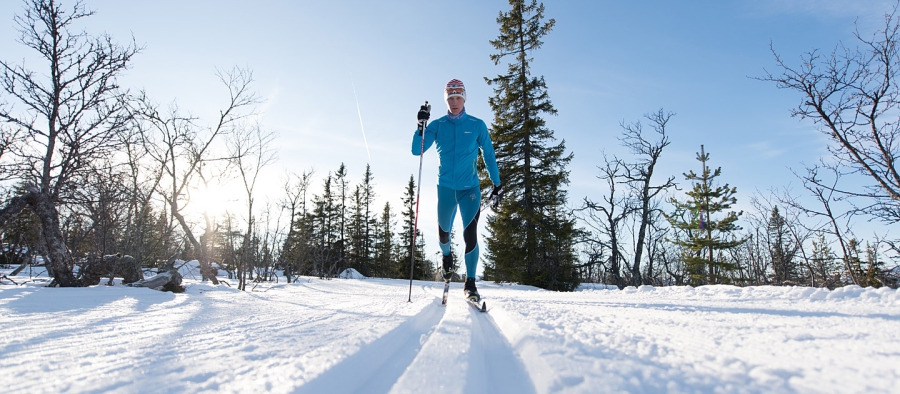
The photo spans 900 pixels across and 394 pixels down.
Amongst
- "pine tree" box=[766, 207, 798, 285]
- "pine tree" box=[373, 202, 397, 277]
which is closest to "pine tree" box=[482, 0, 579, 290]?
"pine tree" box=[766, 207, 798, 285]

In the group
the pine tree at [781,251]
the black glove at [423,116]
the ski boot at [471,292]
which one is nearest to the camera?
the ski boot at [471,292]

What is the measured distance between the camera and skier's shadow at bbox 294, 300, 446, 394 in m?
0.92

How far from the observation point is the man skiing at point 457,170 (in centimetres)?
355

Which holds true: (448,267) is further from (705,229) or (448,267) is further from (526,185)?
(705,229)

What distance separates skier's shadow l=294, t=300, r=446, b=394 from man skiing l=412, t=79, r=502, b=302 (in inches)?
77.7

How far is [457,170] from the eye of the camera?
3557mm

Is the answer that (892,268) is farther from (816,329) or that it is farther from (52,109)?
(52,109)

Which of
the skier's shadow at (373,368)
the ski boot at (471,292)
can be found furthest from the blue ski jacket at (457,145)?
the skier's shadow at (373,368)

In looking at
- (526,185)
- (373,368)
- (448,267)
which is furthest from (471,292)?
(526,185)

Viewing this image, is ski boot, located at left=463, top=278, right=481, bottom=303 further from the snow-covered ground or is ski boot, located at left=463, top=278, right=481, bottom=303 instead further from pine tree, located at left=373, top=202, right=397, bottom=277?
pine tree, located at left=373, top=202, right=397, bottom=277

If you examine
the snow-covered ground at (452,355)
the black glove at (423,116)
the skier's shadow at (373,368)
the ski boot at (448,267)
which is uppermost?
the black glove at (423,116)

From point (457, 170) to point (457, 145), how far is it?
25 centimetres

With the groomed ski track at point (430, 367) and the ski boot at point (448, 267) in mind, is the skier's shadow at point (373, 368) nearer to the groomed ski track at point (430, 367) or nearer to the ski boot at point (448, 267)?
the groomed ski track at point (430, 367)

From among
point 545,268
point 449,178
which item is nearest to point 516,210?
point 545,268
